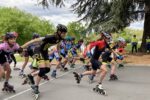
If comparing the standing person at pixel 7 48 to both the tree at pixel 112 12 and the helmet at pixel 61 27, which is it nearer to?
the helmet at pixel 61 27

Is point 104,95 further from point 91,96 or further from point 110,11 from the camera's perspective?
point 110,11

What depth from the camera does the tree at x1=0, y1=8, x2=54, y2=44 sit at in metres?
97.1

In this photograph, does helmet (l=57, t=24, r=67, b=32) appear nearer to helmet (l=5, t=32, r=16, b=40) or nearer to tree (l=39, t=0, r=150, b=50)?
helmet (l=5, t=32, r=16, b=40)

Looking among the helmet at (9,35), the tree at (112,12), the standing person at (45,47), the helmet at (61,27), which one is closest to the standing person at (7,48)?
the helmet at (9,35)

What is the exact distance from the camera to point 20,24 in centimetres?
9925

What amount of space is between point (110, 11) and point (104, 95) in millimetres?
19270

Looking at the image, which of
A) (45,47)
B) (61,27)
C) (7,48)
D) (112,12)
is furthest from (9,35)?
(112,12)

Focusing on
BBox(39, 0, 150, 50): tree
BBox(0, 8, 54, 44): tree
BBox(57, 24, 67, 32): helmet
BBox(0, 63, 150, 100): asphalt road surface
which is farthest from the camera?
BBox(0, 8, 54, 44): tree

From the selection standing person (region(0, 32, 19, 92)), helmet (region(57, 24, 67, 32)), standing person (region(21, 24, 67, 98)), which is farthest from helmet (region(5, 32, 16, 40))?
helmet (region(57, 24, 67, 32))

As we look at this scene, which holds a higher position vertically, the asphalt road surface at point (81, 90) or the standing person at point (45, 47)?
the standing person at point (45, 47)

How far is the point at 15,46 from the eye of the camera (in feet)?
37.4

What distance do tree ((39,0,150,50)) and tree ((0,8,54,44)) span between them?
62.1 metres

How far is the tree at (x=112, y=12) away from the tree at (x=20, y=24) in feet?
204

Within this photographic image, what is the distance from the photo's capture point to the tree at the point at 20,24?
97.1m
